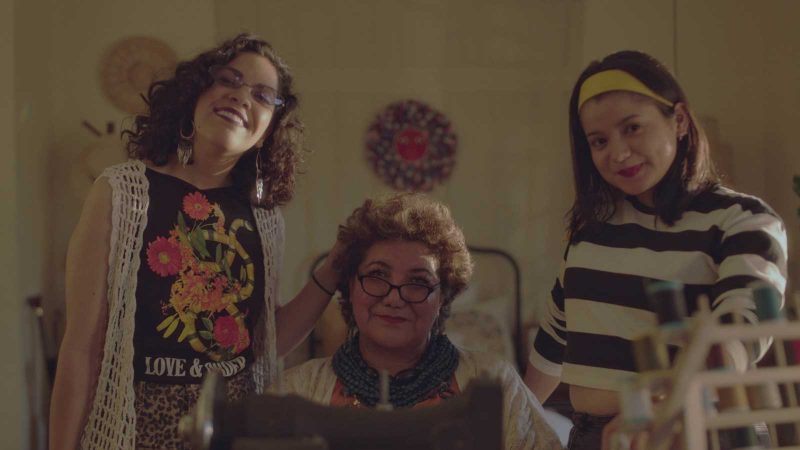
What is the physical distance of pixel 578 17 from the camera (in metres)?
3.63

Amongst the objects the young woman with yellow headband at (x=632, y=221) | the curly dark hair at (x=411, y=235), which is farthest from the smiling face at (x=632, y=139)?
the curly dark hair at (x=411, y=235)

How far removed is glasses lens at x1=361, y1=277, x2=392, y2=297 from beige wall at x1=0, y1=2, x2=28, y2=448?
1973mm

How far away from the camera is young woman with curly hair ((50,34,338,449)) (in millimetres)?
1359

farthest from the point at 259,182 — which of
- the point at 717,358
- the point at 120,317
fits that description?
the point at 717,358

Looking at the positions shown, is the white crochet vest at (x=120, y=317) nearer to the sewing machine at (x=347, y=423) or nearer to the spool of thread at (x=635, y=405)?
the sewing machine at (x=347, y=423)

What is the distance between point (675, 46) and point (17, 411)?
3217 mm

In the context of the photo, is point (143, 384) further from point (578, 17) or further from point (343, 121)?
point (578, 17)

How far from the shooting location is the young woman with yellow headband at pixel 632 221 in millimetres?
1117

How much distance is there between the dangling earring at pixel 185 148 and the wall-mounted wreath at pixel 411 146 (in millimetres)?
2178

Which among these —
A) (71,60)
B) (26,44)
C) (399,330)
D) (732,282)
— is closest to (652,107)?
(732,282)

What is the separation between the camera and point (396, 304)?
55.8 inches

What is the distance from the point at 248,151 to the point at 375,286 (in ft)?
1.35

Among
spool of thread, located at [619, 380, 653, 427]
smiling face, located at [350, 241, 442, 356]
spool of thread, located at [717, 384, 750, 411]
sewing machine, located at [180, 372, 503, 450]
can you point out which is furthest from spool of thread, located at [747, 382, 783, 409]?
smiling face, located at [350, 241, 442, 356]

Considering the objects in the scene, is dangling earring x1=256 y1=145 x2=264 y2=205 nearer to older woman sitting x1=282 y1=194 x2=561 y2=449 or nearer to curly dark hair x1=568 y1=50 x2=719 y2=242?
older woman sitting x1=282 y1=194 x2=561 y2=449
